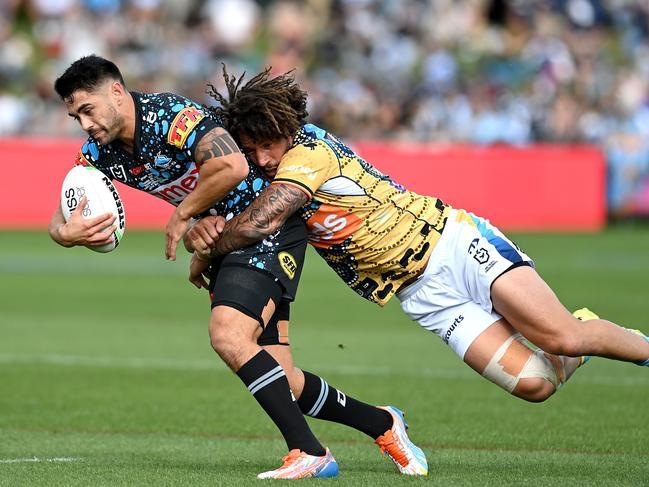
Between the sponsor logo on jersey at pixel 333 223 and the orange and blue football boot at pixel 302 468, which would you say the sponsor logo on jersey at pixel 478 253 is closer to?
the sponsor logo on jersey at pixel 333 223

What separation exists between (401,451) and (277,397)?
905 mm

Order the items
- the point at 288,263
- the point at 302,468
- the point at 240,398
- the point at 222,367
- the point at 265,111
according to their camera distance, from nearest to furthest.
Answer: the point at 302,468 < the point at 265,111 < the point at 288,263 < the point at 240,398 < the point at 222,367

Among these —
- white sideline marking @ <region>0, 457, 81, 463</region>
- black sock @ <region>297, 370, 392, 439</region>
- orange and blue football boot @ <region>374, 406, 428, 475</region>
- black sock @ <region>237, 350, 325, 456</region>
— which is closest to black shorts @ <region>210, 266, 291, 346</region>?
black sock @ <region>237, 350, 325, 456</region>

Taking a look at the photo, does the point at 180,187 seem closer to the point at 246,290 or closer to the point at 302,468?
the point at 246,290

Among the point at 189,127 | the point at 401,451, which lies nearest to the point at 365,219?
the point at 189,127

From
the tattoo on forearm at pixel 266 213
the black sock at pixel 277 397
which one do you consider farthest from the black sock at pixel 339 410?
the tattoo on forearm at pixel 266 213

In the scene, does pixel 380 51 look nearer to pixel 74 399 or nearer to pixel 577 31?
pixel 577 31

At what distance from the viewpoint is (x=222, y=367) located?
12570 millimetres

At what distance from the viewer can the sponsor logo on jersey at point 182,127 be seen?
24.0ft

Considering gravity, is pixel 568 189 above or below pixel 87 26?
below

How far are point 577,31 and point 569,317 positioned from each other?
988 inches

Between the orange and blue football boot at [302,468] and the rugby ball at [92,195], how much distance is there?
1.66 m

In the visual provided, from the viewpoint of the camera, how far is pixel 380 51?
30.9m

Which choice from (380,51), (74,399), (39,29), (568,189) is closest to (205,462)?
(74,399)
